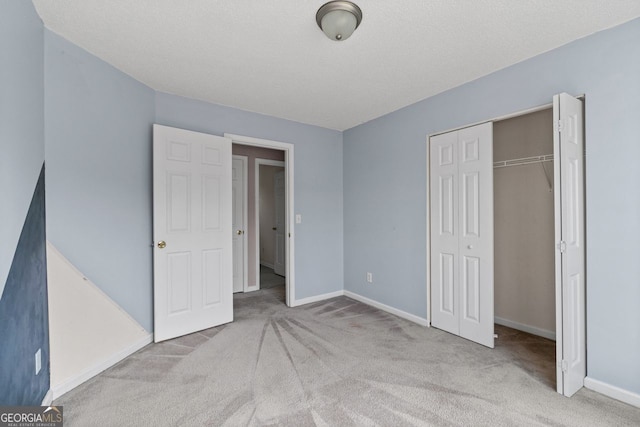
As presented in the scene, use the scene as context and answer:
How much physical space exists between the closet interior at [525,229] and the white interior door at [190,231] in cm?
A: 302

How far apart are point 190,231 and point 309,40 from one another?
213 cm

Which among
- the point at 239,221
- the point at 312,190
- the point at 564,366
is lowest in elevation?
the point at 564,366

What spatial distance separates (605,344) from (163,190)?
3754 millimetres

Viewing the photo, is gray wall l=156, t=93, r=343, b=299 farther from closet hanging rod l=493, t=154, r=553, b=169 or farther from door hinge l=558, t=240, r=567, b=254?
door hinge l=558, t=240, r=567, b=254

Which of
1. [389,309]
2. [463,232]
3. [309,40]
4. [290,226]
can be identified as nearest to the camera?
[309,40]

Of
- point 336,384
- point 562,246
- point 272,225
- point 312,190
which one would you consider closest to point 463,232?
point 562,246

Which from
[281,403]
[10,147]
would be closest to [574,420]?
[281,403]

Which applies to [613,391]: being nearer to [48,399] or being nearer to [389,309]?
[389,309]

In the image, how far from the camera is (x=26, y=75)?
5.52 ft

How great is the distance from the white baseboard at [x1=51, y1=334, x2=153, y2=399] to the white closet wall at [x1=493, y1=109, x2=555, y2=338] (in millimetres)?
3755

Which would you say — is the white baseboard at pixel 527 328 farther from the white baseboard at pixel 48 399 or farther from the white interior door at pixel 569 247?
the white baseboard at pixel 48 399

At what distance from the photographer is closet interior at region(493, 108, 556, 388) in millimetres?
2865

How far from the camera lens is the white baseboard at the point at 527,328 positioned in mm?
2833

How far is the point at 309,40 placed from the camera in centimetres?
206
